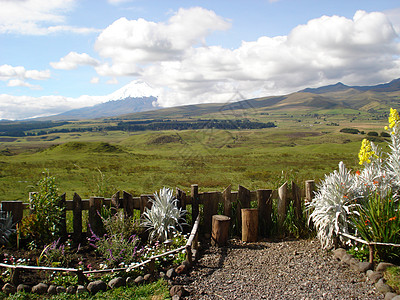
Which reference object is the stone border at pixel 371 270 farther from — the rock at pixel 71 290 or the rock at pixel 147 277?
the rock at pixel 71 290

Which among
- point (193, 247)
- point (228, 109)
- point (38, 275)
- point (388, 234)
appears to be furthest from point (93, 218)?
point (388, 234)

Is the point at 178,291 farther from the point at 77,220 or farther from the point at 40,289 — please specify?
the point at 77,220

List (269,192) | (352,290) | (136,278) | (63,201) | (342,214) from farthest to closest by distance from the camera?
(269,192)
(63,201)
(342,214)
(136,278)
(352,290)

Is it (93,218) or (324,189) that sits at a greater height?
(324,189)

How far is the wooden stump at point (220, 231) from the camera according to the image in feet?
23.7

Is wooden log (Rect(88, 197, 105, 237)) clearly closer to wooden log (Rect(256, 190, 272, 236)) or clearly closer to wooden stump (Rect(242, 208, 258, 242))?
wooden stump (Rect(242, 208, 258, 242))

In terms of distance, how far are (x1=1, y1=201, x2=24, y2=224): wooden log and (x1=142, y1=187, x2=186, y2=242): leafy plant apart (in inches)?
109

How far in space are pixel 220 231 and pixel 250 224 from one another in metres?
0.79

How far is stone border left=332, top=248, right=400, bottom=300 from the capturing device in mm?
4922

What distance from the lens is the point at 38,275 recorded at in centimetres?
571

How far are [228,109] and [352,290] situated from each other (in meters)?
6.18

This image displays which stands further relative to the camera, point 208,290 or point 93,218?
point 93,218

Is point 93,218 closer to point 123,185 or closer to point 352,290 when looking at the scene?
point 352,290

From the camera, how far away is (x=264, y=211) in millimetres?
7969
